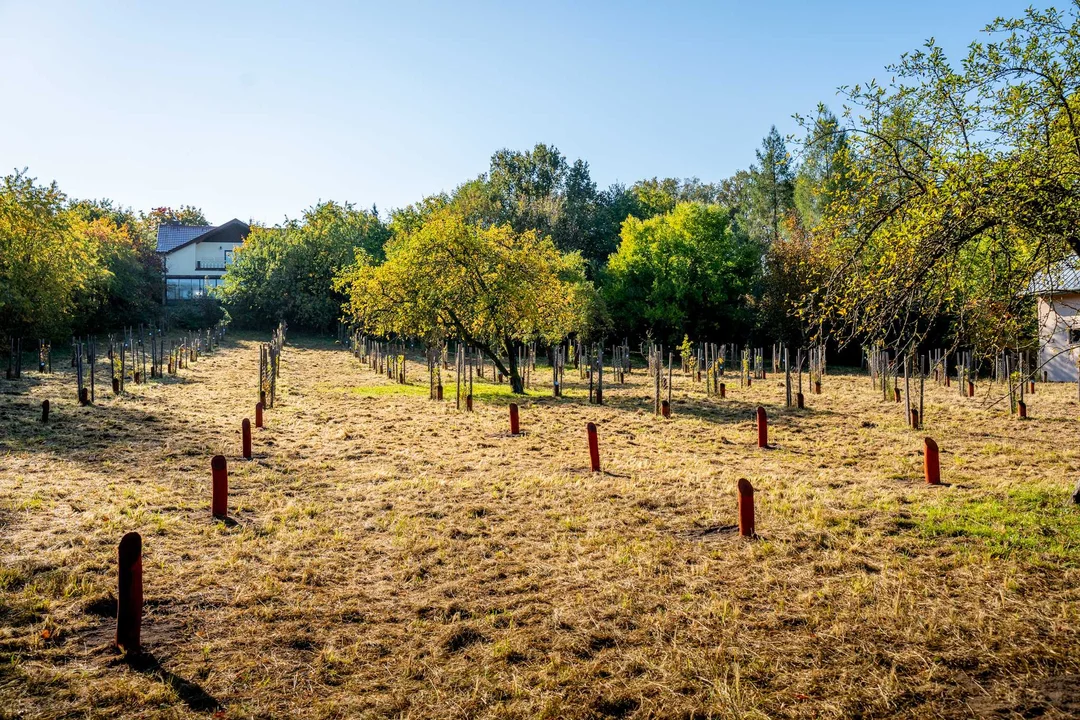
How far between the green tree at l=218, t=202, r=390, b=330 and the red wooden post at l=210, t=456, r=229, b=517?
44797 millimetres

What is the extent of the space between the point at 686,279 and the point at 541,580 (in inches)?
1474

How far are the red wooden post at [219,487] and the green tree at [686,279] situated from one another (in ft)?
115

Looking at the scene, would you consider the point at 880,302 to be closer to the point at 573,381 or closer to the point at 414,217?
the point at 573,381

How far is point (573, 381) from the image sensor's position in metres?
30.6

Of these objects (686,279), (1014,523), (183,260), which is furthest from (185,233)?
(1014,523)

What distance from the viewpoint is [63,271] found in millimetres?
32531

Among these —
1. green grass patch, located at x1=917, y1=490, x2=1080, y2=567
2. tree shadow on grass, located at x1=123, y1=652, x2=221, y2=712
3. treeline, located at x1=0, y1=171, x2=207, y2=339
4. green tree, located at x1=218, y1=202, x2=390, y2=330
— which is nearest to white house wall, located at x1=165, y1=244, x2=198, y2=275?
treeline, located at x1=0, y1=171, x2=207, y2=339

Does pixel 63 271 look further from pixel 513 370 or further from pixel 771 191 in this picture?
pixel 771 191

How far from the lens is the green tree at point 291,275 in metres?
52.6

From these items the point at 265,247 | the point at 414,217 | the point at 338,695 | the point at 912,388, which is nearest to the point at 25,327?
the point at 265,247

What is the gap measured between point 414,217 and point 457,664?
53.1 m

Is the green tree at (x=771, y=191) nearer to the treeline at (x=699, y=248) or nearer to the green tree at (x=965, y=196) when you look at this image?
the treeline at (x=699, y=248)

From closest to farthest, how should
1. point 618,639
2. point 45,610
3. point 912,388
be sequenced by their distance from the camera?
point 618,639, point 45,610, point 912,388

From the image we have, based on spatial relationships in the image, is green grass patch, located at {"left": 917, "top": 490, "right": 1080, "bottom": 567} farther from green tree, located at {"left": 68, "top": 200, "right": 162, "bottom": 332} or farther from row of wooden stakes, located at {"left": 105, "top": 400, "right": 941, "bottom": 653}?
green tree, located at {"left": 68, "top": 200, "right": 162, "bottom": 332}
